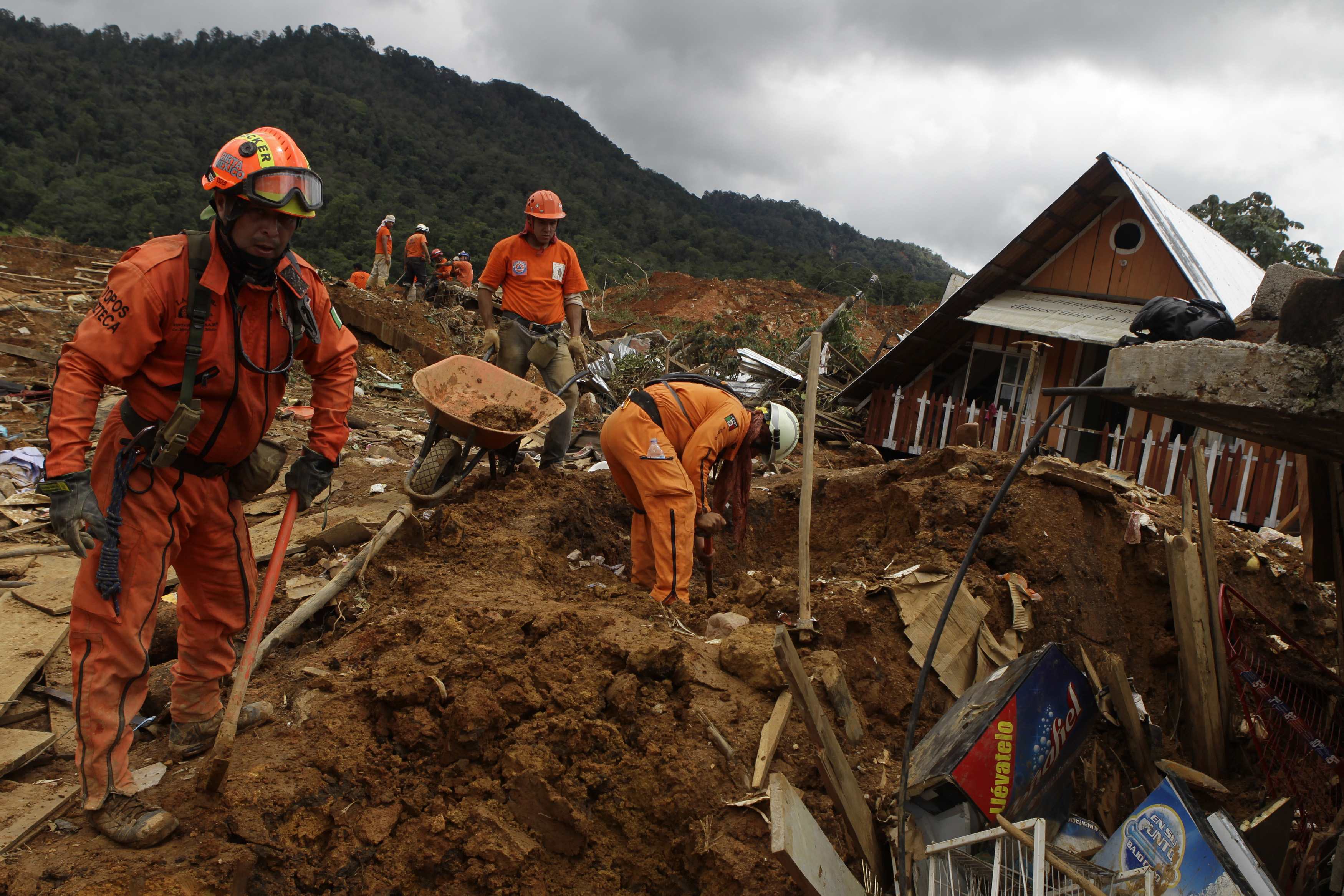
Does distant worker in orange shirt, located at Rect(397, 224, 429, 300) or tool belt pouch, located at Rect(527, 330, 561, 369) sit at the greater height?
distant worker in orange shirt, located at Rect(397, 224, 429, 300)

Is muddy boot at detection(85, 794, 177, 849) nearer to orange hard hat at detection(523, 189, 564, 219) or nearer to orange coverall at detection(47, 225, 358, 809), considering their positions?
orange coverall at detection(47, 225, 358, 809)

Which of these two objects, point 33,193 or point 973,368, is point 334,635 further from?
point 33,193

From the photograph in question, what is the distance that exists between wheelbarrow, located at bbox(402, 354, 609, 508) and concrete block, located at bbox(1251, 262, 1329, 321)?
165 inches

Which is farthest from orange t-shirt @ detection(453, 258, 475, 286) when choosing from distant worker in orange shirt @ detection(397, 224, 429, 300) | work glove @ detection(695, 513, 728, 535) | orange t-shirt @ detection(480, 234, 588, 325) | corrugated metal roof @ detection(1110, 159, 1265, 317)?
work glove @ detection(695, 513, 728, 535)

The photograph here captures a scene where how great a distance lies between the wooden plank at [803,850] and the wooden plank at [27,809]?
2253 millimetres

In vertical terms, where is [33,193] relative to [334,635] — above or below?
above

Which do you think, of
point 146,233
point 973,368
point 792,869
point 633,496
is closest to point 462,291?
point 973,368

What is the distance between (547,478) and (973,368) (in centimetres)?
796

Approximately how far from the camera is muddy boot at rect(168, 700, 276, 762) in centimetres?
309

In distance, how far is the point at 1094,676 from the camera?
165 inches

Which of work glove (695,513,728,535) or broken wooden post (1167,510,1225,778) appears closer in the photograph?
broken wooden post (1167,510,1225,778)

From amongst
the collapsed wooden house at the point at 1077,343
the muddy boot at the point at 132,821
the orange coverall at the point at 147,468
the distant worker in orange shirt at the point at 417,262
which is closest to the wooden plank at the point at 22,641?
the orange coverall at the point at 147,468

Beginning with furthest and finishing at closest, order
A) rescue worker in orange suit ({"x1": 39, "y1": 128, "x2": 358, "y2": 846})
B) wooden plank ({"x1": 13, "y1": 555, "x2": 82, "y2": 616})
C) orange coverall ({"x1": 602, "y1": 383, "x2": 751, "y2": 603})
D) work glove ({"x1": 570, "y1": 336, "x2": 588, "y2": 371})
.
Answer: work glove ({"x1": 570, "y1": 336, "x2": 588, "y2": 371})
orange coverall ({"x1": 602, "y1": 383, "x2": 751, "y2": 603})
wooden plank ({"x1": 13, "y1": 555, "x2": 82, "y2": 616})
rescue worker in orange suit ({"x1": 39, "y1": 128, "x2": 358, "y2": 846})

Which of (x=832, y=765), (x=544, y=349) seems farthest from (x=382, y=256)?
(x=832, y=765)
